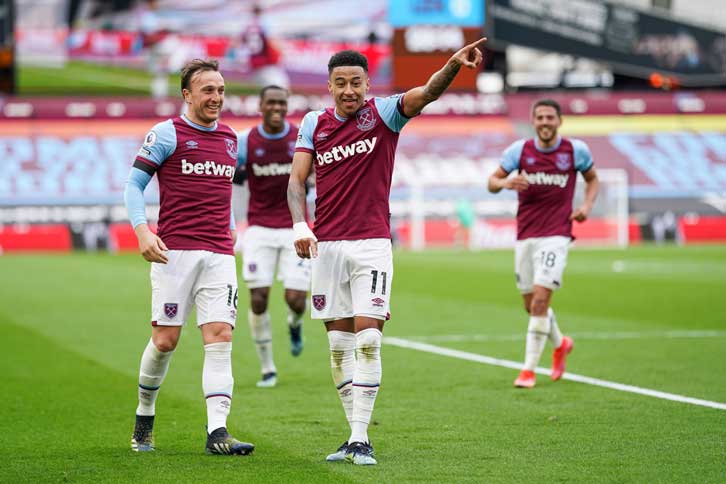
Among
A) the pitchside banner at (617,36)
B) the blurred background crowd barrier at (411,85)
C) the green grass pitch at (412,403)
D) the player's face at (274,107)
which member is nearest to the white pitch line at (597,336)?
the green grass pitch at (412,403)

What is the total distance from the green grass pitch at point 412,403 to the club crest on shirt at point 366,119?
2028 millimetres

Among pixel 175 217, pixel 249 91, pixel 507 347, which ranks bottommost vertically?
pixel 507 347

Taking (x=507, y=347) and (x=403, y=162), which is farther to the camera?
(x=403, y=162)

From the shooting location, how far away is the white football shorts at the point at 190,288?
26.0 ft

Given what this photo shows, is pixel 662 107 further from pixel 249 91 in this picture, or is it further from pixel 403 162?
pixel 249 91

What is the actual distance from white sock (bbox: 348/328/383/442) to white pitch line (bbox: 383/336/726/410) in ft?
10.5

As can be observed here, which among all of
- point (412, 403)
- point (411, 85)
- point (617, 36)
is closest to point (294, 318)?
point (412, 403)

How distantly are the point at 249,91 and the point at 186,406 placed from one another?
30766 mm

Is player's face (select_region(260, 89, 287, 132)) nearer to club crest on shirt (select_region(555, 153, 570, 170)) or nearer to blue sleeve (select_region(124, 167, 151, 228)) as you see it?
club crest on shirt (select_region(555, 153, 570, 170))

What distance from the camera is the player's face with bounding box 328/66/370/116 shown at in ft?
25.5

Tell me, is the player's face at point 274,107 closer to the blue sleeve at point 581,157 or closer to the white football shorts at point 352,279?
the blue sleeve at point 581,157

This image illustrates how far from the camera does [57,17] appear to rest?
1506 inches

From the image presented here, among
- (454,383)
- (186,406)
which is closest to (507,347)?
(454,383)

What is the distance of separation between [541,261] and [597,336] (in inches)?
168
